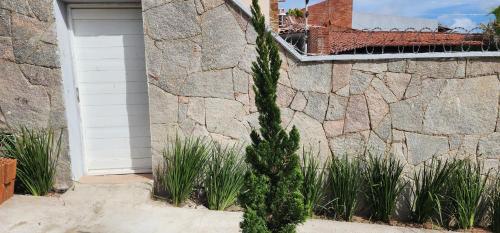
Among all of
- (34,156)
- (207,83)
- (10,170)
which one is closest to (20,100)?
(34,156)

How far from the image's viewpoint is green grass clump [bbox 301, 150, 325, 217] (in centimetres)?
446

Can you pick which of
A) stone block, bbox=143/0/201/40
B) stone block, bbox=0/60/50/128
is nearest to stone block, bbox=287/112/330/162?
stone block, bbox=143/0/201/40

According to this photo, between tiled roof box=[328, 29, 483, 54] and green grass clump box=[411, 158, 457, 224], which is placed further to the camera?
tiled roof box=[328, 29, 483, 54]

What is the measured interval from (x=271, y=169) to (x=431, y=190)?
288cm

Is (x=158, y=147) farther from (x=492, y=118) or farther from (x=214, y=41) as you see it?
(x=492, y=118)

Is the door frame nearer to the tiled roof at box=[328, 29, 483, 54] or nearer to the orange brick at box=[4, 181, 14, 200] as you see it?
the orange brick at box=[4, 181, 14, 200]

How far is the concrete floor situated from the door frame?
0.39 metres

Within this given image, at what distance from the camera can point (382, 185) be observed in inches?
177

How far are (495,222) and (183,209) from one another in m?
3.50

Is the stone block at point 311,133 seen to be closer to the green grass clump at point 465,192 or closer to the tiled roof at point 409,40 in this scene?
the tiled roof at point 409,40

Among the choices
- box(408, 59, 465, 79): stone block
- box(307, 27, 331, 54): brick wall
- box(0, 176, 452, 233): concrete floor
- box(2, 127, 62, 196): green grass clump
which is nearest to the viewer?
box(0, 176, 452, 233): concrete floor

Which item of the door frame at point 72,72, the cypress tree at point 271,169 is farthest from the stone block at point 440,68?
the door frame at point 72,72

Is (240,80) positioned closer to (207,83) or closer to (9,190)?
(207,83)

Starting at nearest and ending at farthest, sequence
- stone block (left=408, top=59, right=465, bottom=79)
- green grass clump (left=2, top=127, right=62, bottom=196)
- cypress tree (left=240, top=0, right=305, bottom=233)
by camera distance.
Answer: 1. cypress tree (left=240, top=0, right=305, bottom=233)
2. green grass clump (left=2, top=127, right=62, bottom=196)
3. stone block (left=408, top=59, right=465, bottom=79)
